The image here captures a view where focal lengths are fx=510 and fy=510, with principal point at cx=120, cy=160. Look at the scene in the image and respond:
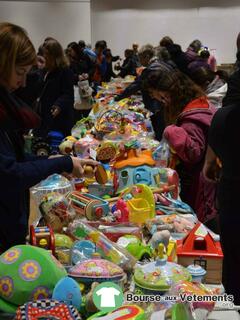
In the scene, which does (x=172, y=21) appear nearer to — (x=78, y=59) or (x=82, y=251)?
(x=78, y=59)

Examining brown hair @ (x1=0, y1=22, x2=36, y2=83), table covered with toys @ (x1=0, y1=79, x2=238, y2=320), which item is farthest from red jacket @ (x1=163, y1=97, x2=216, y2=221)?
brown hair @ (x1=0, y1=22, x2=36, y2=83)

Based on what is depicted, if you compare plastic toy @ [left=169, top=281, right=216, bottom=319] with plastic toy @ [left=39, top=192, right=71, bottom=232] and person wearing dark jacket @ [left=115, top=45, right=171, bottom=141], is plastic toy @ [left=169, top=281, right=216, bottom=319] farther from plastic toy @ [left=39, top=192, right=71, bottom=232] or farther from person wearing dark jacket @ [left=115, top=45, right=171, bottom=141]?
person wearing dark jacket @ [left=115, top=45, right=171, bottom=141]

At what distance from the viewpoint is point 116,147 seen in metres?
2.82

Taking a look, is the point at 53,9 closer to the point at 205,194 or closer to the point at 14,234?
the point at 205,194

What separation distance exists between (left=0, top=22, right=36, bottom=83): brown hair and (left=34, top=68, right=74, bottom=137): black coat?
2999 mm

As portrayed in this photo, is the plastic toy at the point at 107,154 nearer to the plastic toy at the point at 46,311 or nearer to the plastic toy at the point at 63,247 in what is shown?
the plastic toy at the point at 63,247

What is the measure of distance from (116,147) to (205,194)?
21.9 inches

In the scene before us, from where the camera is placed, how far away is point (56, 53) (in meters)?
4.41

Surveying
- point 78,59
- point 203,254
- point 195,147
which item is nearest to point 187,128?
Answer: point 195,147

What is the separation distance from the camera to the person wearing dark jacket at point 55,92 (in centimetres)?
443

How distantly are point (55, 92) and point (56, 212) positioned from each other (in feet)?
9.48

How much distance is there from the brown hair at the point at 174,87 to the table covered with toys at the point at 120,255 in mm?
369

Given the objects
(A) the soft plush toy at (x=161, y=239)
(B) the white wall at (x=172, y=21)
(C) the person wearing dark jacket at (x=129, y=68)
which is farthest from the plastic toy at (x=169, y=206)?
(B) the white wall at (x=172, y=21)

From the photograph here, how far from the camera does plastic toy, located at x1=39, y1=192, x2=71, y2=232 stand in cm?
188
